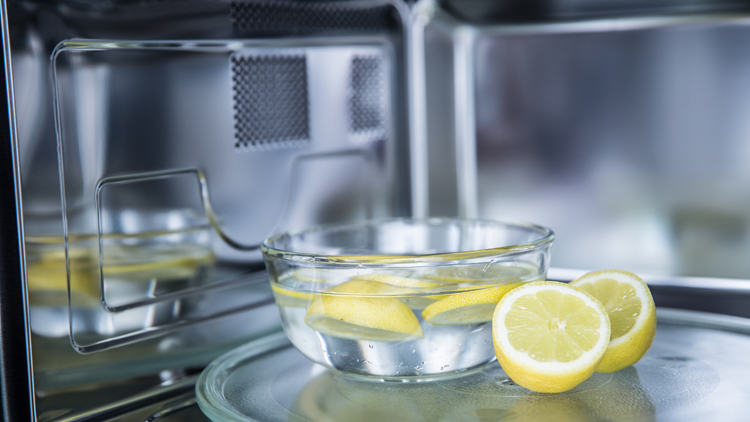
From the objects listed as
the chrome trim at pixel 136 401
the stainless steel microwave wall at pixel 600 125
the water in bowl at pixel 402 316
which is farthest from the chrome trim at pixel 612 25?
the chrome trim at pixel 136 401

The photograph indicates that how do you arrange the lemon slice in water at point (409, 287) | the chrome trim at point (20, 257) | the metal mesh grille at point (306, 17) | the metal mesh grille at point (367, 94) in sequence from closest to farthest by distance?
the chrome trim at point (20, 257)
the lemon slice in water at point (409, 287)
the metal mesh grille at point (306, 17)
the metal mesh grille at point (367, 94)

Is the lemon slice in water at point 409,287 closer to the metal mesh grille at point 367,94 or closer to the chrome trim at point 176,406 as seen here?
the chrome trim at point 176,406

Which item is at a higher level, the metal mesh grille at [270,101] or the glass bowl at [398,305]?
the metal mesh grille at [270,101]

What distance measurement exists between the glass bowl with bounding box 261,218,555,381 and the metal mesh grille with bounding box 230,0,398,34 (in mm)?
247

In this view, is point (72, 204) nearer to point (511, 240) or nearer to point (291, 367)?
point (291, 367)

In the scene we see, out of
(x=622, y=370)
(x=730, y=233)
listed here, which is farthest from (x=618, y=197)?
(x=622, y=370)

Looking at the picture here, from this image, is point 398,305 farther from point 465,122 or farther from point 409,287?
point 465,122

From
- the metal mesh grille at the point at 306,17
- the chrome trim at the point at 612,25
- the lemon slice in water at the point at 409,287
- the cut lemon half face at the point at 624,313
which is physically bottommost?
the cut lemon half face at the point at 624,313

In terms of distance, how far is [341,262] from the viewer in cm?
62

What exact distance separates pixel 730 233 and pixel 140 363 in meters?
0.64

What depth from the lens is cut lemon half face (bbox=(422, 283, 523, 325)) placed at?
0.63m

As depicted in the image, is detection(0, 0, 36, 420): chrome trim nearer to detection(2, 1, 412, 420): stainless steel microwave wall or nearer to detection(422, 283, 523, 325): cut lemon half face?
detection(2, 1, 412, 420): stainless steel microwave wall

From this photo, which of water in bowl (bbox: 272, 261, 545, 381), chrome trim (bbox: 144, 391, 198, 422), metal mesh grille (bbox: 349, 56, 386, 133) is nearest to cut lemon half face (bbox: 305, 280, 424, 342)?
water in bowl (bbox: 272, 261, 545, 381)

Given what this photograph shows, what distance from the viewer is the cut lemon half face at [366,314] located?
2.06 feet
